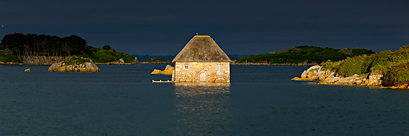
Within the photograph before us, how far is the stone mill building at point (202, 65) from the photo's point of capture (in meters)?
44.5

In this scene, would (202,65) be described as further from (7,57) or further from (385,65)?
(7,57)

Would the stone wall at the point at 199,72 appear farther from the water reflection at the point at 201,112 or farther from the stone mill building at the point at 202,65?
the water reflection at the point at 201,112

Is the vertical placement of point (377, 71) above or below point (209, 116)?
above

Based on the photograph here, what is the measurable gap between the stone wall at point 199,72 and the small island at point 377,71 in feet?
55.6

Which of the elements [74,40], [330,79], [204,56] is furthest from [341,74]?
[74,40]

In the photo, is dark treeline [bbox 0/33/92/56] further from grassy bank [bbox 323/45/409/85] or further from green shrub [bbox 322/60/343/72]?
grassy bank [bbox 323/45/409/85]

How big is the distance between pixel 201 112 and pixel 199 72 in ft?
66.6

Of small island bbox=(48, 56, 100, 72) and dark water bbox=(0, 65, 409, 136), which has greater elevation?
small island bbox=(48, 56, 100, 72)

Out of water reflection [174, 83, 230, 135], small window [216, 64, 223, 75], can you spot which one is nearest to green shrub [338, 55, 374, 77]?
small window [216, 64, 223, 75]

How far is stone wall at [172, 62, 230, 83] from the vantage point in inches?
1754

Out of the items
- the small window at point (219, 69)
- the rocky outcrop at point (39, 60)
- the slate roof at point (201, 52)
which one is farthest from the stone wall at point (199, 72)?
the rocky outcrop at point (39, 60)

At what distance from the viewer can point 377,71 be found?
47031mm

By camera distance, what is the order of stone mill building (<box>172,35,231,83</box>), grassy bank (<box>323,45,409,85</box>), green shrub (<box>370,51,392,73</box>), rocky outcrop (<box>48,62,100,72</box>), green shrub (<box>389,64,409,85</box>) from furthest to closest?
rocky outcrop (<box>48,62,100,72</box>)
green shrub (<box>370,51,392,73</box>)
stone mill building (<box>172,35,231,83</box>)
grassy bank (<box>323,45,409,85</box>)
green shrub (<box>389,64,409,85</box>)

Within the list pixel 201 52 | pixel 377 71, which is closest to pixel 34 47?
pixel 201 52
